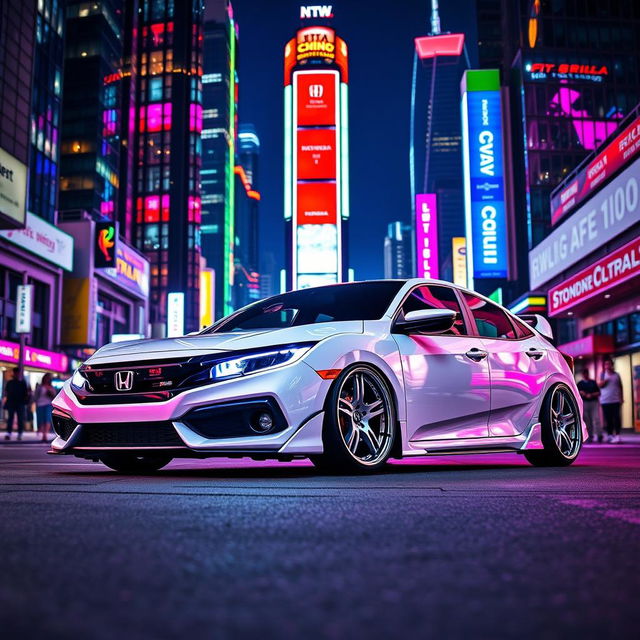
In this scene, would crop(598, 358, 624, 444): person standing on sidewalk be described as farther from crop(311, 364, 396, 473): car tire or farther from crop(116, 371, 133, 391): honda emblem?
crop(116, 371, 133, 391): honda emblem

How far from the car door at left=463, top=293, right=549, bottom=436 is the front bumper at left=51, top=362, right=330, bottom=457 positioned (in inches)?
79.3

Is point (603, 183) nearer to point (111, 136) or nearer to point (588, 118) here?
point (588, 118)

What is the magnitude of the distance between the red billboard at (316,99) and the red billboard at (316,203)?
5.58m

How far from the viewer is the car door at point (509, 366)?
7.26 m

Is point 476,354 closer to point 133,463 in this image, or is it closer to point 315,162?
point 133,463

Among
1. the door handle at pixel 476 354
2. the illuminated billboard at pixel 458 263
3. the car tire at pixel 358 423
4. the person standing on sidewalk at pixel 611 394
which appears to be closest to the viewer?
the car tire at pixel 358 423

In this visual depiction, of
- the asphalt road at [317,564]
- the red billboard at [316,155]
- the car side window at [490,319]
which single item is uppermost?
the red billboard at [316,155]

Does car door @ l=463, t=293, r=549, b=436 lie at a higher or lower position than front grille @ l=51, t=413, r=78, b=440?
higher

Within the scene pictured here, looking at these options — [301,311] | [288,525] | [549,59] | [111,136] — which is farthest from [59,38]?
[288,525]

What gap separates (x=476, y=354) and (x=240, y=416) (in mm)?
2306

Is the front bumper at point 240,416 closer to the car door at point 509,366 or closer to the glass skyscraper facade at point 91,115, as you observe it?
the car door at point 509,366

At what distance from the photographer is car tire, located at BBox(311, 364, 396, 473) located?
5840 millimetres

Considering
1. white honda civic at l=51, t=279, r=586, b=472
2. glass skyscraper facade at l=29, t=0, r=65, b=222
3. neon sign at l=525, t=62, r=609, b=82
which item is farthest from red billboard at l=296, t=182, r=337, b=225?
white honda civic at l=51, t=279, r=586, b=472

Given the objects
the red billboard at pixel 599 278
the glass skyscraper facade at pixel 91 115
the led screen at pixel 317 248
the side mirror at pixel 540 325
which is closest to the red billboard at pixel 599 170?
the red billboard at pixel 599 278
